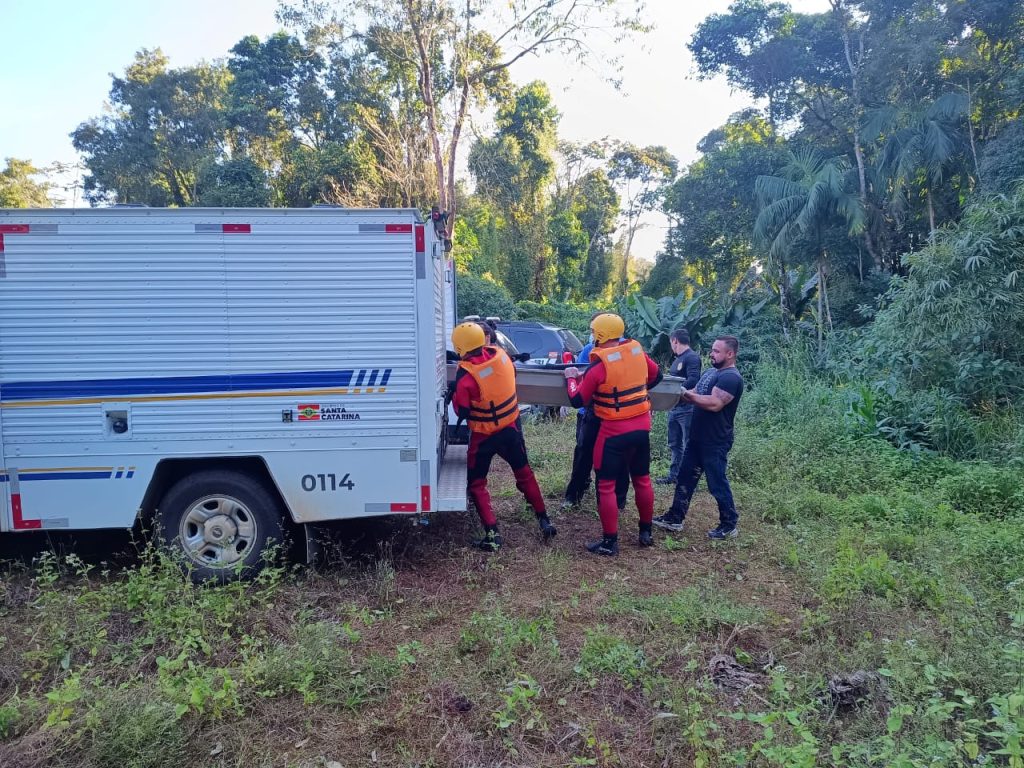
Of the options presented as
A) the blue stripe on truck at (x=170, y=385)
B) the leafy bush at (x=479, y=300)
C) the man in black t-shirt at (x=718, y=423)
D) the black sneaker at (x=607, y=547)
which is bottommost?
the black sneaker at (x=607, y=547)

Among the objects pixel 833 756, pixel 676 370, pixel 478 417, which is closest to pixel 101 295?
pixel 478 417

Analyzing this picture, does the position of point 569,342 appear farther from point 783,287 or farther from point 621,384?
point 621,384

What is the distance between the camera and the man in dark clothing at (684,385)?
7.73m

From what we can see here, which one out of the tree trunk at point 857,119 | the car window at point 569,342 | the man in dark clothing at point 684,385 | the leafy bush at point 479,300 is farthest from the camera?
the leafy bush at point 479,300

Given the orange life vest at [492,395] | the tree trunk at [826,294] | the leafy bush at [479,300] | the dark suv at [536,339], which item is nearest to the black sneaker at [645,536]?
the orange life vest at [492,395]

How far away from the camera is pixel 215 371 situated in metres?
4.68

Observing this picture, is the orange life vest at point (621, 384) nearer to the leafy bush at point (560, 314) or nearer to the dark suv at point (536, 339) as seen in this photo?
the dark suv at point (536, 339)

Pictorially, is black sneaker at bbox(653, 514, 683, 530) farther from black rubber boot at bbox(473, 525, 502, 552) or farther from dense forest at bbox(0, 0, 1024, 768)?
black rubber boot at bbox(473, 525, 502, 552)

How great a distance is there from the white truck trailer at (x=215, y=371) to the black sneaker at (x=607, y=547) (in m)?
1.68

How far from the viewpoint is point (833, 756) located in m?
2.85

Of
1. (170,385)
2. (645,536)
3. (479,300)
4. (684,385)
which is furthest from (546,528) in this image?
(479,300)

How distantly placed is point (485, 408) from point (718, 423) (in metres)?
2.07

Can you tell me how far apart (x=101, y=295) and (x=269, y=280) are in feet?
3.56

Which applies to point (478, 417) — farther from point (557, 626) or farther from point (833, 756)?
point (833, 756)
